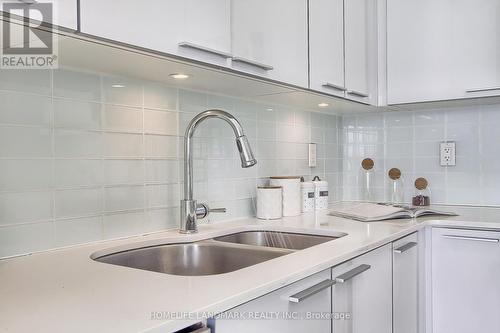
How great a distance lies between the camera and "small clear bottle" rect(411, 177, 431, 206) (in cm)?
239

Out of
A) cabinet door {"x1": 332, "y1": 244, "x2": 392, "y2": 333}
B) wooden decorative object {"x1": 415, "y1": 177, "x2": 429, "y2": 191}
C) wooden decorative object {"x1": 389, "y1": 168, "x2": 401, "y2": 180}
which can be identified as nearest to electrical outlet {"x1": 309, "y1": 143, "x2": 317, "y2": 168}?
wooden decorative object {"x1": 389, "y1": 168, "x2": 401, "y2": 180}

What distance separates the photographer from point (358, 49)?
2.16 metres

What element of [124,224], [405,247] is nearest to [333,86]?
[405,247]

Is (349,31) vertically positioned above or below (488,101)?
above

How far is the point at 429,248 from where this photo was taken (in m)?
1.90

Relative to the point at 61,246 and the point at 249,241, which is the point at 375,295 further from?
the point at 61,246

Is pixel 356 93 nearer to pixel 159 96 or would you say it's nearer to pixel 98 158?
pixel 159 96

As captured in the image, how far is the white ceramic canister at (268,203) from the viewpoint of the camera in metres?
1.92

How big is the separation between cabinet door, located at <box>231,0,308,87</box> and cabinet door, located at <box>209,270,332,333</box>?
0.70 m

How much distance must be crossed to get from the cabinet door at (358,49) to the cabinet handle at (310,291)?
1.14 m

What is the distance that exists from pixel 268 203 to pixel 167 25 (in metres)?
1.00

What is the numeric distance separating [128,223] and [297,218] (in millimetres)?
800

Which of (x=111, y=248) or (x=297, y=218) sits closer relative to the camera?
(x=111, y=248)

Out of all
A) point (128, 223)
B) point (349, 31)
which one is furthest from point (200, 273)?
point (349, 31)
